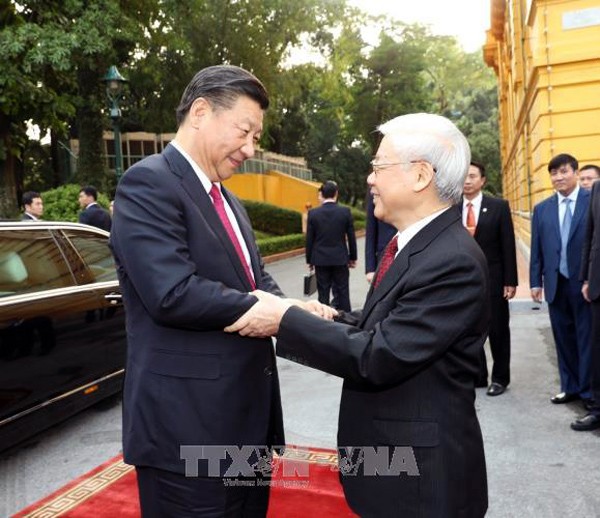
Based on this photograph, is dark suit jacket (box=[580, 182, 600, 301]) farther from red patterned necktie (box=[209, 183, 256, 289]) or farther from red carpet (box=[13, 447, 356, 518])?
red patterned necktie (box=[209, 183, 256, 289])

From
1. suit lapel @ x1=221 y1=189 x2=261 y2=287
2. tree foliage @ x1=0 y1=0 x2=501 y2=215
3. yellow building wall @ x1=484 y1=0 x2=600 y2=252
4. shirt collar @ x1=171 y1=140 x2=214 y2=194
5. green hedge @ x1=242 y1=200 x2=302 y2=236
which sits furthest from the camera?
green hedge @ x1=242 y1=200 x2=302 y2=236

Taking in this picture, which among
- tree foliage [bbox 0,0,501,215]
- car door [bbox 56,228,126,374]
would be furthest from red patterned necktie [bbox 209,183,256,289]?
tree foliage [bbox 0,0,501,215]

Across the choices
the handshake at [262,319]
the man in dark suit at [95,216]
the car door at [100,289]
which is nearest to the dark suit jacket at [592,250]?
the handshake at [262,319]

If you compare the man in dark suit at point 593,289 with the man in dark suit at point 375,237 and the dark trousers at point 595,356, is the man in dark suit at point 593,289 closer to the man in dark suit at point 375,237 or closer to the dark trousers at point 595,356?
the dark trousers at point 595,356

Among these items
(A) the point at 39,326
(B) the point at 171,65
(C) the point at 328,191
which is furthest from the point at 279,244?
(A) the point at 39,326

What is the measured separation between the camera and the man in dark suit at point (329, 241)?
892 cm

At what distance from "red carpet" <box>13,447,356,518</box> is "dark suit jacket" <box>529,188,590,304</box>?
2405 millimetres

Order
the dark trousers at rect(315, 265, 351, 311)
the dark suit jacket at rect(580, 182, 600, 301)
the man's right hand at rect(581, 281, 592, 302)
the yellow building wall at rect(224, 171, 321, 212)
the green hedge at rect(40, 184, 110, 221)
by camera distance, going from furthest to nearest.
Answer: the yellow building wall at rect(224, 171, 321, 212)
the green hedge at rect(40, 184, 110, 221)
the dark trousers at rect(315, 265, 351, 311)
the man's right hand at rect(581, 281, 592, 302)
the dark suit jacket at rect(580, 182, 600, 301)

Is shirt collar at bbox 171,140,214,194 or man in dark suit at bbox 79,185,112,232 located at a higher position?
shirt collar at bbox 171,140,214,194

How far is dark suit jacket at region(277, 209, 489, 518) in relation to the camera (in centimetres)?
165

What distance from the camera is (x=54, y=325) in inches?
161

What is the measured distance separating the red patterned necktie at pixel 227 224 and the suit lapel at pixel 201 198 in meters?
0.04

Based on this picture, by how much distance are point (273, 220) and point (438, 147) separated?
23.1 m

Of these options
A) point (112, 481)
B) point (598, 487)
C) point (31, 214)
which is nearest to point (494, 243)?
point (598, 487)
